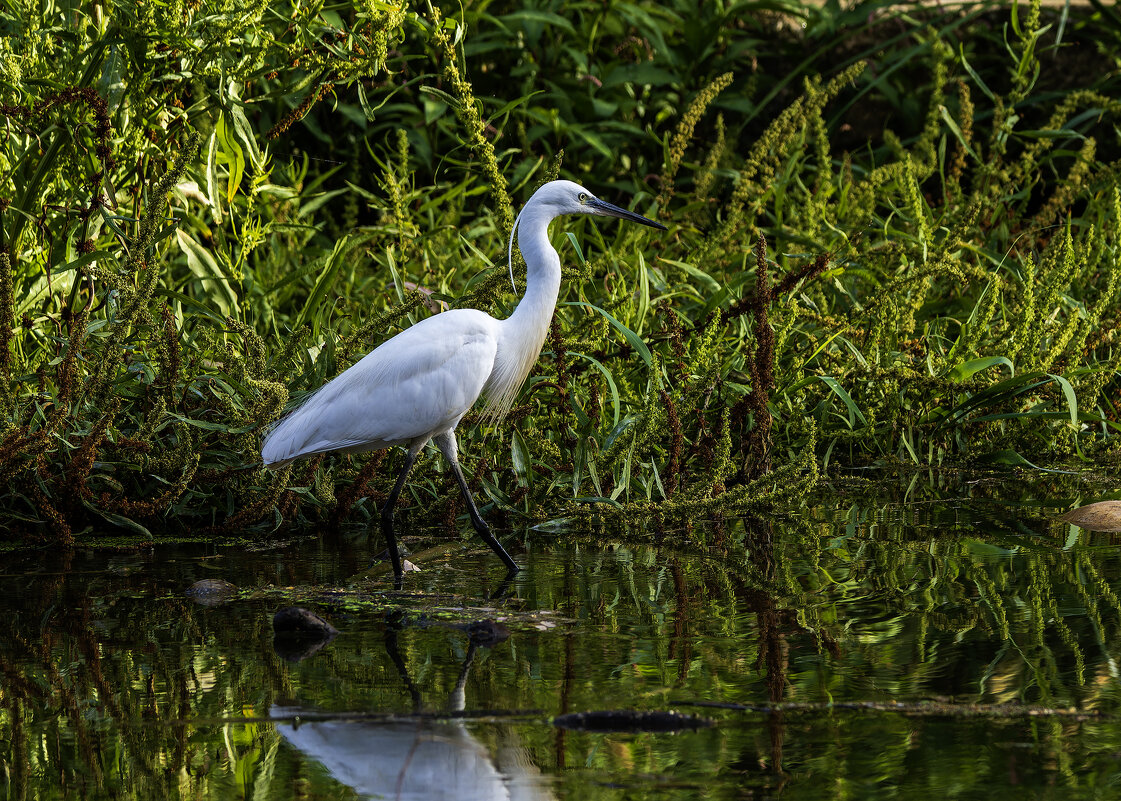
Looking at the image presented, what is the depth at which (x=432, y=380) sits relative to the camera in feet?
11.9

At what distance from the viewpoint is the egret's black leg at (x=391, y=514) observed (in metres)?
3.34

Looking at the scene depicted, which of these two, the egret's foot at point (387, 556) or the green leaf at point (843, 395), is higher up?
the green leaf at point (843, 395)

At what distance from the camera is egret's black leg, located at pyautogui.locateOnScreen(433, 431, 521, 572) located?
3.46m

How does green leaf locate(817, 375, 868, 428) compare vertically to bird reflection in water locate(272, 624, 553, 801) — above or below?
above

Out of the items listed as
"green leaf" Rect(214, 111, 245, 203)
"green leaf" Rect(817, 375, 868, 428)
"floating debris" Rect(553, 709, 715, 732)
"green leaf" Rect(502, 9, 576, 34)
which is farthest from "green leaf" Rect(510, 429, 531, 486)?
"green leaf" Rect(502, 9, 576, 34)

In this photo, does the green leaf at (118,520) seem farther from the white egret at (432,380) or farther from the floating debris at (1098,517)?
the floating debris at (1098,517)

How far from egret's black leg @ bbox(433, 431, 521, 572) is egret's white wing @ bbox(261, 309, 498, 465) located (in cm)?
11

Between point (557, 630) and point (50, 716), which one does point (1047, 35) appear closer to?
point (557, 630)

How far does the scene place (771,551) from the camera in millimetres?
3510

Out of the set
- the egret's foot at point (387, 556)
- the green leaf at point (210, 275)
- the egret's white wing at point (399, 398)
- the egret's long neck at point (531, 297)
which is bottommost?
the egret's foot at point (387, 556)

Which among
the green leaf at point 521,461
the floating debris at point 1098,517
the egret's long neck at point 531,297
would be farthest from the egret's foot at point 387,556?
the floating debris at point 1098,517

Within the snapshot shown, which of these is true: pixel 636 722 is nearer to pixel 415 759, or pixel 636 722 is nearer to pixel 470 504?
pixel 415 759

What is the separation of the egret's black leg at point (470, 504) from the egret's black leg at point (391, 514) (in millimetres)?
84

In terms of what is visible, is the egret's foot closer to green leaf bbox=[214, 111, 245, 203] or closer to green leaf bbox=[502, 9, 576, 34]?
green leaf bbox=[214, 111, 245, 203]
